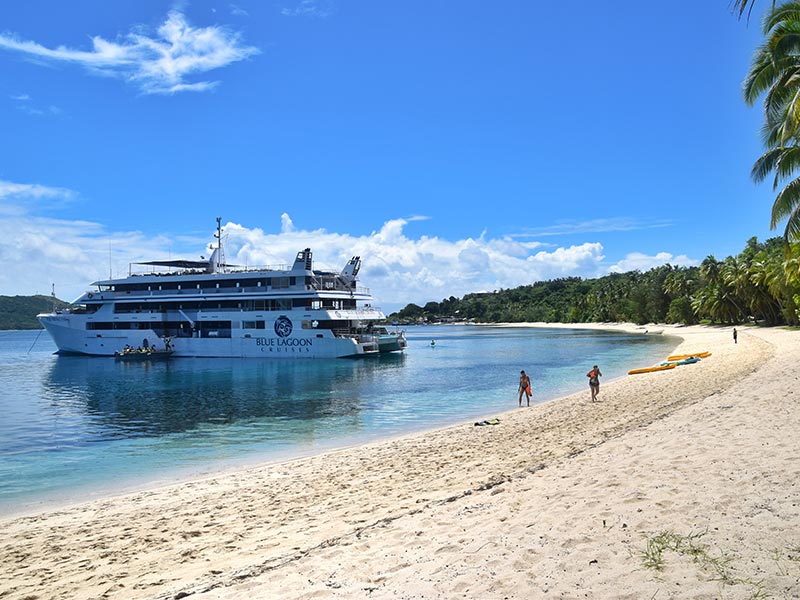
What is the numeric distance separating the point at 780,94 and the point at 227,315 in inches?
1806

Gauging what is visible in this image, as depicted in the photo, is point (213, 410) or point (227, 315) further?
point (227, 315)

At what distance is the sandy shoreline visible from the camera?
5047 millimetres

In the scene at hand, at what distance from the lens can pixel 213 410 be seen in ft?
78.3

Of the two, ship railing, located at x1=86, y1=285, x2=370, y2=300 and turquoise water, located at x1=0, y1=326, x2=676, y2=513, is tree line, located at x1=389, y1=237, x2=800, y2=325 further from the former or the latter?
ship railing, located at x1=86, y1=285, x2=370, y2=300

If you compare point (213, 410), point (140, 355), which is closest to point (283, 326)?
point (140, 355)

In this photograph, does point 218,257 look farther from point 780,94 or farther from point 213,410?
point 780,94

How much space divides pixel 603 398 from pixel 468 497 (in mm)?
14115

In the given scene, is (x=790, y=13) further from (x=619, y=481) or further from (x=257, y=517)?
(x=257, y=517)

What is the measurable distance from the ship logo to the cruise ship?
9 centimetres

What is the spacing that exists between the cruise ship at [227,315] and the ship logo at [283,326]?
89 mm

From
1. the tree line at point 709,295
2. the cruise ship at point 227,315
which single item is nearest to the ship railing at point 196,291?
Answer: the cruise ship at point 227,315

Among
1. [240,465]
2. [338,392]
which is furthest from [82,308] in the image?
[240,465]

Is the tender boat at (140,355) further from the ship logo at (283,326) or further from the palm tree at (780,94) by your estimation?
the palm tree at (780,94)

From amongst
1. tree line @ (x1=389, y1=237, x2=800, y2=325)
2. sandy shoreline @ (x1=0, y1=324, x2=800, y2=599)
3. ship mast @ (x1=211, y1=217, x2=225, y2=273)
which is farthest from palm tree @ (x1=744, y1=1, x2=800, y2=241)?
ship mast @ (x1=211, y1=217, x2=225, y2=273)
